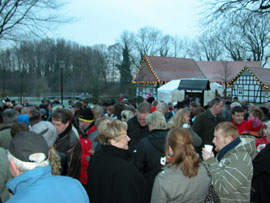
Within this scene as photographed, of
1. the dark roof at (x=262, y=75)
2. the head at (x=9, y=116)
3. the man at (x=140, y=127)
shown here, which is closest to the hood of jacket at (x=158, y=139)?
the man at (x=140, y=127)

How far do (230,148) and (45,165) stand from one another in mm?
1979

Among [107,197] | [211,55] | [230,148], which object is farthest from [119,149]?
[211,55]

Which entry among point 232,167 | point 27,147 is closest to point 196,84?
point 232,167

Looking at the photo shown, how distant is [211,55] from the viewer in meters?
66.5

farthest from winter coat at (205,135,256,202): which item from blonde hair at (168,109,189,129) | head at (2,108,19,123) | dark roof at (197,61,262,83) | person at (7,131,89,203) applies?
dark roof at (197,61,262,83)

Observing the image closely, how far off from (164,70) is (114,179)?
3230 cm

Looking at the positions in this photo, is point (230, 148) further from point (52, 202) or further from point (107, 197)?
point (52, 202)

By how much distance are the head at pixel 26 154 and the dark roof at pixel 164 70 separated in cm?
2838

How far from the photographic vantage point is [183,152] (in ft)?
8.05

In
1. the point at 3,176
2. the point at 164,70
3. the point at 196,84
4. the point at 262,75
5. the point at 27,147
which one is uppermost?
the point at 164,70

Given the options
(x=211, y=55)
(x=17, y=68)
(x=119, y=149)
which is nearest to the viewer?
(x=119, y=149)

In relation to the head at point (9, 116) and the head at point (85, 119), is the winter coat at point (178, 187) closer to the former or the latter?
the head at point (85, 119)

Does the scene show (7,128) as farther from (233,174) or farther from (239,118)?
(239,118)

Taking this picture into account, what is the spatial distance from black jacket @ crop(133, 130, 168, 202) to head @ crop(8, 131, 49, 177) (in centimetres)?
157
